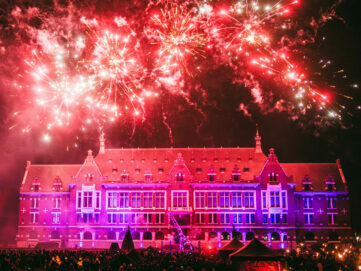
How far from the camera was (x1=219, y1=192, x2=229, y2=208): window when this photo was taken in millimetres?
56000

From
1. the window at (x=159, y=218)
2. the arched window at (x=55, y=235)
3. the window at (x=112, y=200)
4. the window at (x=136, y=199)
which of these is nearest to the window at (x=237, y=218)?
the window at (x=159, y=218)

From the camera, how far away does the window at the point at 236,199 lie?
55969 mm

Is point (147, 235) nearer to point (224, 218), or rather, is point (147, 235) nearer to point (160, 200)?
point (160, 200)

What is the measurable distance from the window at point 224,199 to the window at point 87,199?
56.2 ft

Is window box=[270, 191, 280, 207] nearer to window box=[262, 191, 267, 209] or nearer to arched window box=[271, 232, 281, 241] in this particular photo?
window box=[262, 191, 267, 209]

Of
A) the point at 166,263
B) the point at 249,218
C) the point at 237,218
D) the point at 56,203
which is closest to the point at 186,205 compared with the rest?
the point at 237,218

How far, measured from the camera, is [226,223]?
55156 millimetres

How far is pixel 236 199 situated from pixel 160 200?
32.9 feet

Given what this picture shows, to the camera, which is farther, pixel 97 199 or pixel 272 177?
pixel 97 199

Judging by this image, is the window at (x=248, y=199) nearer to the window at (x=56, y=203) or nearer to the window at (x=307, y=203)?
the window at (x=307, y=203)

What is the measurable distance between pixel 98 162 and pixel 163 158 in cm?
909

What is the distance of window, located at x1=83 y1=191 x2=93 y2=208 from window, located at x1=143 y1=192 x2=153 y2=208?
23.2 feet

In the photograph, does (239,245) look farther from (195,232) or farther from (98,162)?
(98,162)

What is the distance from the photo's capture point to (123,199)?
56594 millimetres
